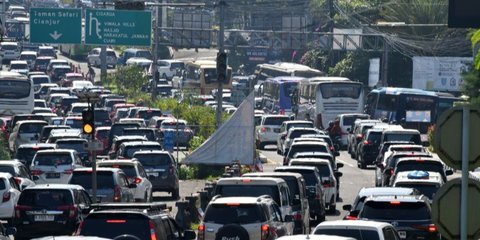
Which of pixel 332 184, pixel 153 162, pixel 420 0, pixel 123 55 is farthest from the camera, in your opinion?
pixel 123 55

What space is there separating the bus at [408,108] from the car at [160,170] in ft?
114

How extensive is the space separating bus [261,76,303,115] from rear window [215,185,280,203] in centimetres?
5747

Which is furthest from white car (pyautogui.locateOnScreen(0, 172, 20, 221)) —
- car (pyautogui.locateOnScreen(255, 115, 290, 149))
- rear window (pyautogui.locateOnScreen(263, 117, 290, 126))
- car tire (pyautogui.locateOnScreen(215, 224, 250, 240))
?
rear window (pyautogui.locateOnScreen(263, 117, 290, 126))

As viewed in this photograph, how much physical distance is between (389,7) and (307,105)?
77.3 feet

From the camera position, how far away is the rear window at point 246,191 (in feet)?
83.4

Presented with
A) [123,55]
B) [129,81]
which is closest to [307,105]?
[129,81]

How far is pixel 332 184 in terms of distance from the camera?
3638 cm

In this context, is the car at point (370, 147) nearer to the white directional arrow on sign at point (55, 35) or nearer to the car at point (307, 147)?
the car at point (307, 147)

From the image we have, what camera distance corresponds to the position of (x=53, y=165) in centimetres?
3766

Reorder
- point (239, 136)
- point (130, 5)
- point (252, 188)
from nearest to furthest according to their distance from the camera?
point (252, 188) < point (239, 136) < point (130, 5)

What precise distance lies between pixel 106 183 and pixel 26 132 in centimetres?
2212

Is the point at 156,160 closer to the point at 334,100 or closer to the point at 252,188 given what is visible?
the point at 252,188

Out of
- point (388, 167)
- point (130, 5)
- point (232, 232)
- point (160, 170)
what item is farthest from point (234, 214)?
point (130, 5)

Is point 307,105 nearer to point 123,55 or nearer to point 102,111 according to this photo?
point 102,111
